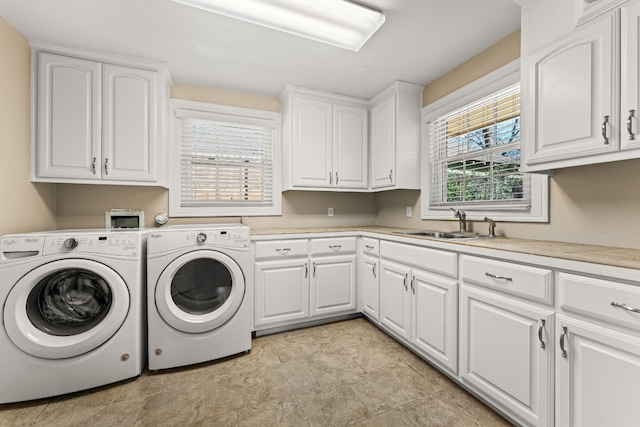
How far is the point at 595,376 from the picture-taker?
43.4 inches

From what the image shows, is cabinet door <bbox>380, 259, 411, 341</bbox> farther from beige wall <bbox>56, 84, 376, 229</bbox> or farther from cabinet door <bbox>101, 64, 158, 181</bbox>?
cabinet door <bbox>101, 64, 158, 181</bbox>

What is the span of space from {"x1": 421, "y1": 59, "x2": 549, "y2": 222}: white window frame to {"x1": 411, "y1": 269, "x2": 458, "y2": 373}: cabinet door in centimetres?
76

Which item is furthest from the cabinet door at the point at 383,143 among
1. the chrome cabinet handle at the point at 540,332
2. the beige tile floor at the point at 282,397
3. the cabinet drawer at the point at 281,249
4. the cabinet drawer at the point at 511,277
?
the chrome cabinet handle at the point at 540,332

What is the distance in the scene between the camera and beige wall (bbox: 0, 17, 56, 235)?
71.6 inches

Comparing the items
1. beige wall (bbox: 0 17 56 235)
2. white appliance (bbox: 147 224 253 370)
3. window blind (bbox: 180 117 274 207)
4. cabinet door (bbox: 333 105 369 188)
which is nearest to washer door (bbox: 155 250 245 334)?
white appliance (bbox: 147 224 253 370)

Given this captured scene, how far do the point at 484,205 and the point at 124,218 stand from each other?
3.10 meters

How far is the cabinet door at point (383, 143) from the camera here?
9.43ft

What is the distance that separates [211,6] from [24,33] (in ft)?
4.99

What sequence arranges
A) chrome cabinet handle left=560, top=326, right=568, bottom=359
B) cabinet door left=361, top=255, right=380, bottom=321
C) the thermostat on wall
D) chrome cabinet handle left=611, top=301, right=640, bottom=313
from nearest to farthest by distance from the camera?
1. chrome cabinet handle left=611, top=301, right=640, bottom=313
2. chrome cabinet handle left=560, top=326, right=568, bottom=359
3. the thermostat on wall
4. cabinet door left=361, top=255, right=380, bottom=321

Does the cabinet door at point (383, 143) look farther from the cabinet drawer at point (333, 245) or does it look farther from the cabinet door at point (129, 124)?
the cabinet door at point (129, 124)

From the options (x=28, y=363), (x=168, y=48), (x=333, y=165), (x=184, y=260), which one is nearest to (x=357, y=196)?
(x=333, y=165)

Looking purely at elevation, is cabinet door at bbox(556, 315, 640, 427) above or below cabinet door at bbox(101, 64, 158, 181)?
below

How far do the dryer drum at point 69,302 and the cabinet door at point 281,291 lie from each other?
1.08 m

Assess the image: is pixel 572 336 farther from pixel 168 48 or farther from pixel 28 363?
pixel 168 48
